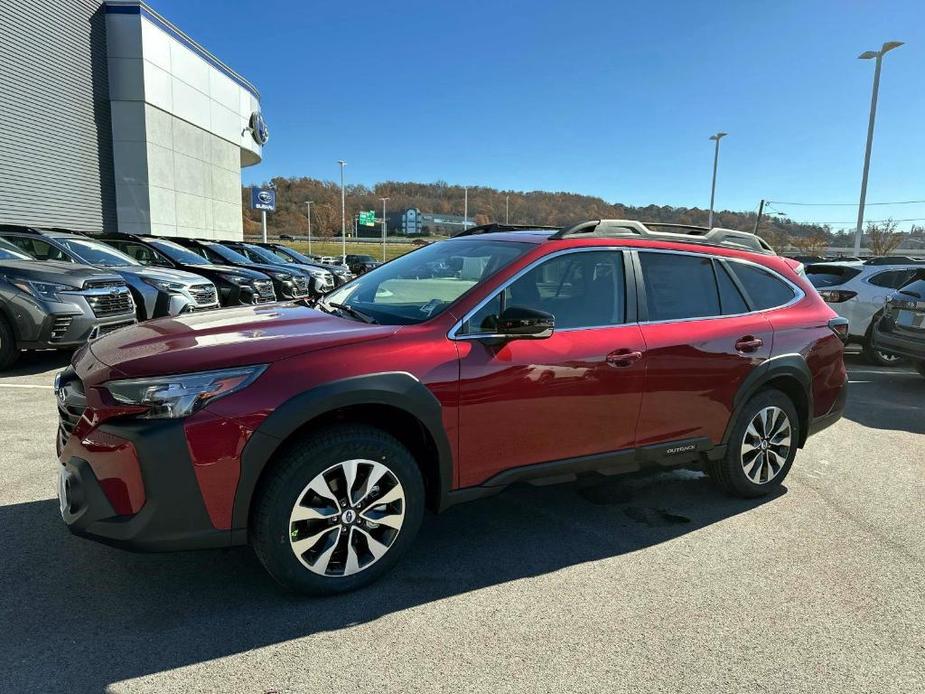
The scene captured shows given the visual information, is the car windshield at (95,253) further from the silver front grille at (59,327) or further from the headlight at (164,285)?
the silver front grille at (59,327)

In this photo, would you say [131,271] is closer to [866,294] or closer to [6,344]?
[6,344]

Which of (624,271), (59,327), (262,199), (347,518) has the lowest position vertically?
(347,518)

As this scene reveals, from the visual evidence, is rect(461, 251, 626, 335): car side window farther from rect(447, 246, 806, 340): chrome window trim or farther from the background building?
the background building

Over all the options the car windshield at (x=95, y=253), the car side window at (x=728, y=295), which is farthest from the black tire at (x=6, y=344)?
the car side window at (x=728, y=295)

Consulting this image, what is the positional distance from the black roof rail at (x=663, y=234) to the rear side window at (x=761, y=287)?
0.61 ft

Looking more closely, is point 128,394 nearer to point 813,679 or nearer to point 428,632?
point 428,632

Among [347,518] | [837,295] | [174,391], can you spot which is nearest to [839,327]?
[347,518]

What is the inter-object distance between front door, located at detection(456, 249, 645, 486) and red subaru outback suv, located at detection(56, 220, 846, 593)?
0.01 m

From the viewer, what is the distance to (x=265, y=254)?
663 inches

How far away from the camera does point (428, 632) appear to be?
104 inches

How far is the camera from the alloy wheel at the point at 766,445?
13.5 feet

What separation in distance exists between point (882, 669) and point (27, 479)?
4.79 metres

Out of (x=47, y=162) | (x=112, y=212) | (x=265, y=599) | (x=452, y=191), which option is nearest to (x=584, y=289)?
(x=265, y=599)

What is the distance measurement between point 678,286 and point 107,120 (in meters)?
23.1
